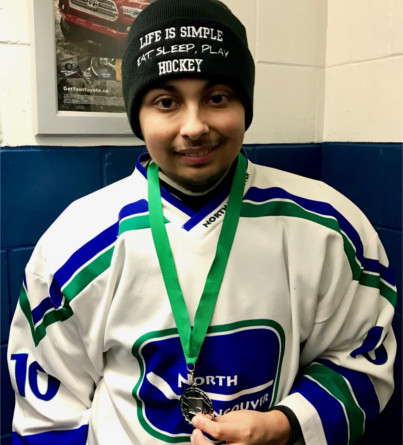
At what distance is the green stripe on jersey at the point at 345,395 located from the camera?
38.9 inches

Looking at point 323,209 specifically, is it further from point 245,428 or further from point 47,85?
point 47,85

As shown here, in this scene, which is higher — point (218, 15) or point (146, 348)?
point (218, 15)

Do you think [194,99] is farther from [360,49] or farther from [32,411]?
[360,49]

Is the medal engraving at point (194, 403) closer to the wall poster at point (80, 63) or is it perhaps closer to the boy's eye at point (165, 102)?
the boy's eye at point (165, 102)

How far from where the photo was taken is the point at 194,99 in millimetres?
917

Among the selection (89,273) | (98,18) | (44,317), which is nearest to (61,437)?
(44,317)

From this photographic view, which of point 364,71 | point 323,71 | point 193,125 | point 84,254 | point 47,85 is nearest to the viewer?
point 193,125

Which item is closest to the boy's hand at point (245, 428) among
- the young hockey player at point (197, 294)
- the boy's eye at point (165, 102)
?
the young hockey player at point (197, 294)

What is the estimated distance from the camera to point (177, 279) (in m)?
0.95

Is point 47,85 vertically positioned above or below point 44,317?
above

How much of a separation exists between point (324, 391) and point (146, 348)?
1.31 ft

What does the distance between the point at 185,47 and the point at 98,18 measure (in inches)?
21.4

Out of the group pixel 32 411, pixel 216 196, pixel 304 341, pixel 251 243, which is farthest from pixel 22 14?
pixel 304 341

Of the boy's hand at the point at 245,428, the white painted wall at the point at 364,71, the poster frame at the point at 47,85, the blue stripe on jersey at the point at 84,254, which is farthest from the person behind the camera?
the white painted wall at the point at 364,71
